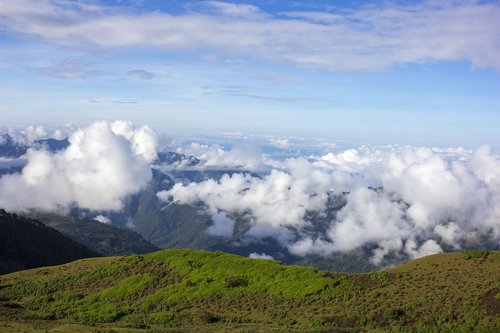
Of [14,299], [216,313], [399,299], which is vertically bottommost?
[14,299]

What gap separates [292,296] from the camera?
5859 centimetres

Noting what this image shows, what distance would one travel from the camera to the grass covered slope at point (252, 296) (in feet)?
156

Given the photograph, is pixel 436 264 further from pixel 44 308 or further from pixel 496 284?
pixel 44 308

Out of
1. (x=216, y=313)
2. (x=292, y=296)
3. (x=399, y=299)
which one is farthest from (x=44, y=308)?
(x=399, y=299)

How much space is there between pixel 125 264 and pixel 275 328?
40591mm

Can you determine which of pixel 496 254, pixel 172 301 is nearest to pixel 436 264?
pixel 496 254

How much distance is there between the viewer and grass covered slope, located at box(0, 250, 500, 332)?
156 ft

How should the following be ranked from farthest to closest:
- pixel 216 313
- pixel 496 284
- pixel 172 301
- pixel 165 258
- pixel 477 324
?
→ pixel 165 258 < pixel 172 301 < pixel 216 313 < pixel 496 284 < pixel 477 324

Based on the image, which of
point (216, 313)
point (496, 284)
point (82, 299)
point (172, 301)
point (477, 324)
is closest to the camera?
point (477, 324)

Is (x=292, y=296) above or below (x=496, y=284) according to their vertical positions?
below

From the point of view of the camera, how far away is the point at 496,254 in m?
62.7

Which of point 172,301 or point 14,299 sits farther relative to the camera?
point 14,299

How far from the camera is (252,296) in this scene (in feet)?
198

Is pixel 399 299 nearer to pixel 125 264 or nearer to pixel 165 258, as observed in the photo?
pixel 165 258
